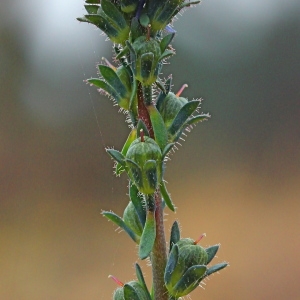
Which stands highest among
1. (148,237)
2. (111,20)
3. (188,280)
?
(111,20)

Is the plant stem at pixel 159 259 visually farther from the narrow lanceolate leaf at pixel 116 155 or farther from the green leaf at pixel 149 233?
the narrow lanceolate leaf at pixel 116 155

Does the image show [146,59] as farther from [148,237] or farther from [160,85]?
[148,237]

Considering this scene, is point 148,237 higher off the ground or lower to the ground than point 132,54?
lower

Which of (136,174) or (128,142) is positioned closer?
(136,174)

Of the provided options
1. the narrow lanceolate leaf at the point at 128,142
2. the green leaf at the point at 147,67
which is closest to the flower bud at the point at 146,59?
the green leaf at the point at 147,67

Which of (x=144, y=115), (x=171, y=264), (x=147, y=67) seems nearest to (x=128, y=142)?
(x=144, y=115)

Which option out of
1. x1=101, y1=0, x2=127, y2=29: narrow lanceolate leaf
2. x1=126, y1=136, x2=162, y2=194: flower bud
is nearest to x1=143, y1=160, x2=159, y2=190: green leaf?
x1=126, y1=136, x2=162, y2=194: flower bud
